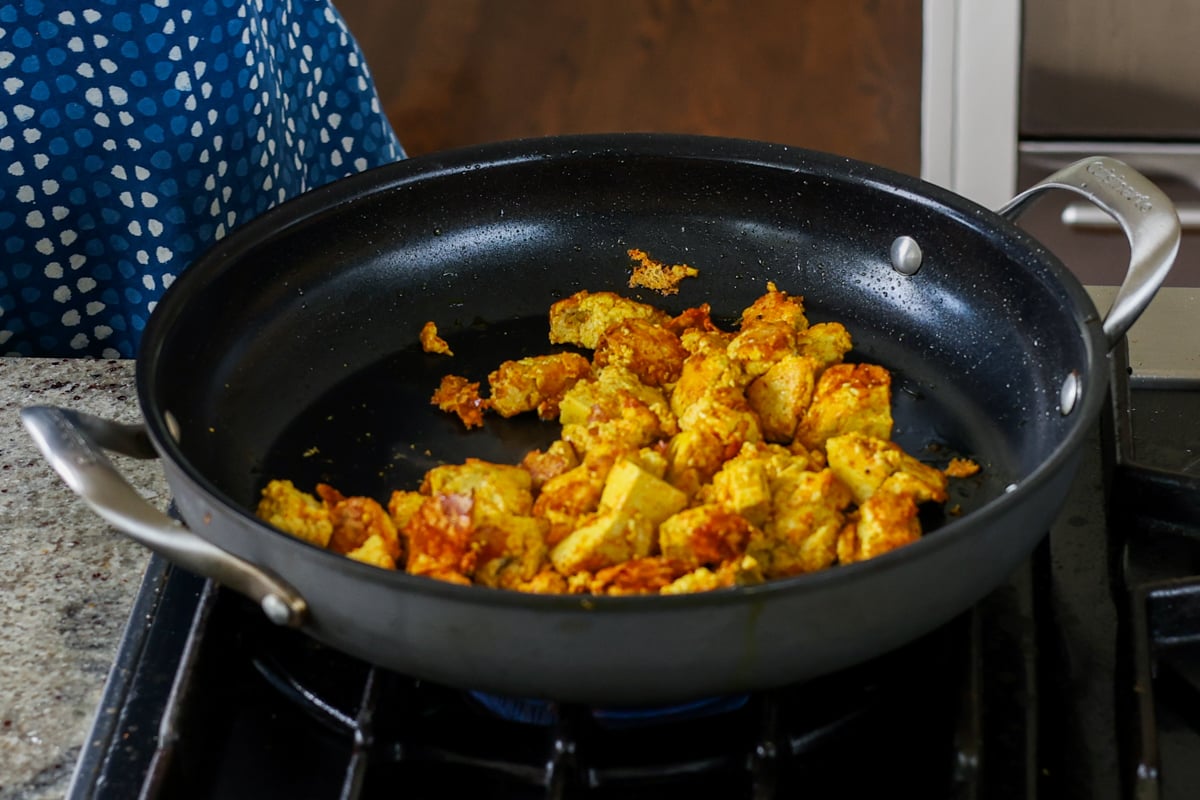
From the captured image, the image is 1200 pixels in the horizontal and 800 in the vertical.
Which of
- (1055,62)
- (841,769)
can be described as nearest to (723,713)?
(841,769)

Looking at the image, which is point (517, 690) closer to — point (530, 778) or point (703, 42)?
point (530, 778)

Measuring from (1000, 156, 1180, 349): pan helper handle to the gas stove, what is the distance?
0.60 feet

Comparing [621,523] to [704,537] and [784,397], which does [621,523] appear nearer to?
[704,537]

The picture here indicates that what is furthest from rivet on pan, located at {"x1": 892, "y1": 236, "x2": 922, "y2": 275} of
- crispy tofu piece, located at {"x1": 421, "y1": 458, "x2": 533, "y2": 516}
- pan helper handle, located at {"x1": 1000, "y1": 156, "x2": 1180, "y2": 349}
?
crispy tofu piece, located at {"x1": 421, "y1": 458, "x2": 533, "y2": 516}

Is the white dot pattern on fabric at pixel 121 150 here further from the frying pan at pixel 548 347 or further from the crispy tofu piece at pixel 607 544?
the crispy tofu piece at pixel 607 544

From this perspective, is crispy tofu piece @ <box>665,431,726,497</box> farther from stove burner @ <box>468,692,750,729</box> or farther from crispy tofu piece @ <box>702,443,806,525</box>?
stove burner @ <box>468,692,750,729</box>

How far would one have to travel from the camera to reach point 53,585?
2.93 ft

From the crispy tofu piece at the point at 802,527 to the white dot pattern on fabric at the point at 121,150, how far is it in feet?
2.11

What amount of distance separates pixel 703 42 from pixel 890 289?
1225mm

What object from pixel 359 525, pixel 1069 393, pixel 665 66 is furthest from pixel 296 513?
pixel 665 66

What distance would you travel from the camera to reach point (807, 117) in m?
2.30

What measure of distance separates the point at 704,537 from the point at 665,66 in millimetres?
1618

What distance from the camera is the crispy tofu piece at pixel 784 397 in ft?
3.35

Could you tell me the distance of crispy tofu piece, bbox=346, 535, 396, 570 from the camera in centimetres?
83
